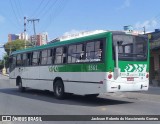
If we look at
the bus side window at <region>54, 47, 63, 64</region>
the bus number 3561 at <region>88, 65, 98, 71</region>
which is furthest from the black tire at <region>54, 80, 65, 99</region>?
the bus number 3561 at <region>88, 65, 98, 71</region>

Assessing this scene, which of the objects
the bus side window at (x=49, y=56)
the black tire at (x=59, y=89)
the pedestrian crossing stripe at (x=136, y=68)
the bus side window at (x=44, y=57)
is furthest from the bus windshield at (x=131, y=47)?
the bus side window at (x=44, y=57)

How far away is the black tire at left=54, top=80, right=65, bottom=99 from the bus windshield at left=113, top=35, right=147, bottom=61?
4.14 metres

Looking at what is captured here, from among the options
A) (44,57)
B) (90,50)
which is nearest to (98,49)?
(90,50)

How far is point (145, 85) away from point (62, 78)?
4.35 meters

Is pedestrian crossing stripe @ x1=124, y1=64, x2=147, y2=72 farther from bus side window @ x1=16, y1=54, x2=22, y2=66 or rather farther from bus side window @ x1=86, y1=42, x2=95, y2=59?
bus side window @ x1=16, y1=54, x2=22, y2=66

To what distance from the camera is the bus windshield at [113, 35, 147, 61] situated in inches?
580

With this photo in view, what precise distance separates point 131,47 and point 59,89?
474 centimetres

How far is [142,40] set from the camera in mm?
15625

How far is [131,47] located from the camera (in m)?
15.1

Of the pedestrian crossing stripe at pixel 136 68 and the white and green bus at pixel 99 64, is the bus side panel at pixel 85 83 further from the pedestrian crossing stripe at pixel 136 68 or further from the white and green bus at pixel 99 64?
the pedestrian crossing stripe at pixel 136 68

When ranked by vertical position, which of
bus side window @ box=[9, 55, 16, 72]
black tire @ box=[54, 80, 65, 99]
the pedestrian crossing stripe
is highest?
bus side window @ box=[9, 55, 16, 72]

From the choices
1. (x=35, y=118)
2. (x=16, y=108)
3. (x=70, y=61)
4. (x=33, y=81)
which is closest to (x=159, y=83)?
(x=33, y=81)

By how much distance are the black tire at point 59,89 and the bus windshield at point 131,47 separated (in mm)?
4138

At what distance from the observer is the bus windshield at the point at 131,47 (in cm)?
1473
